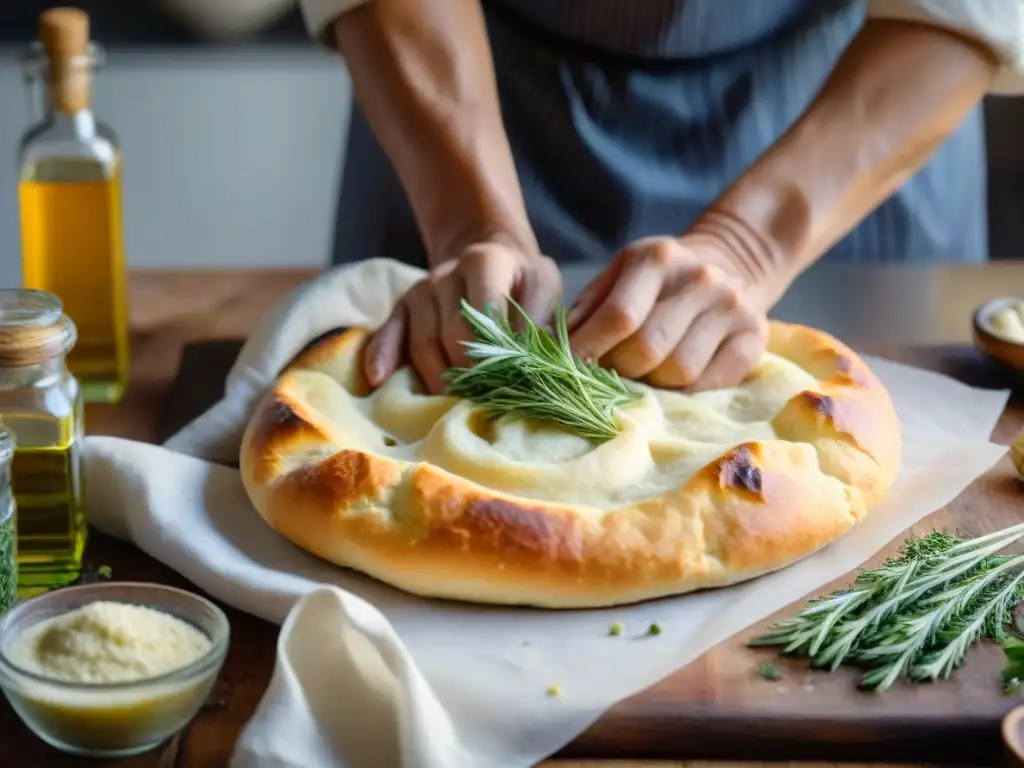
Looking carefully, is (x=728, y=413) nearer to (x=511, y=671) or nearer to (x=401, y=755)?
(x=511, y=671)

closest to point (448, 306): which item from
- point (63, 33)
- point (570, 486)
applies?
point (570, 486)

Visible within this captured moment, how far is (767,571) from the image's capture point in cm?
138

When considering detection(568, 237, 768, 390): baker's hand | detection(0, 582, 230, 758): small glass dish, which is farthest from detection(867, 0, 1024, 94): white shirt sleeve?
detection(0, 582, 230, 758): small glass dish

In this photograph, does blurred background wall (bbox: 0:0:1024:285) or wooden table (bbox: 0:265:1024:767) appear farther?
blurred background wall (bbox: 0:0:1024:285)

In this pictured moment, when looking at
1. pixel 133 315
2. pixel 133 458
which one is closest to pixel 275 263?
pixel 133 315

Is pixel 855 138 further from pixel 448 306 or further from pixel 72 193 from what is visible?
pixel 72 193

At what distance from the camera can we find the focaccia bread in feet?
4.30

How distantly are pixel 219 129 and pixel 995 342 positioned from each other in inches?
111

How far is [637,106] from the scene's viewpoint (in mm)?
2316

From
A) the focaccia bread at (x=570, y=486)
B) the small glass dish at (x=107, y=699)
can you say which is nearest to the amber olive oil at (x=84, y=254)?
the focaccia bread at (x=570, y=486)

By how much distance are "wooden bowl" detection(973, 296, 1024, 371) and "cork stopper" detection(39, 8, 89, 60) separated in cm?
128

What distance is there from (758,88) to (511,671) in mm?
1400

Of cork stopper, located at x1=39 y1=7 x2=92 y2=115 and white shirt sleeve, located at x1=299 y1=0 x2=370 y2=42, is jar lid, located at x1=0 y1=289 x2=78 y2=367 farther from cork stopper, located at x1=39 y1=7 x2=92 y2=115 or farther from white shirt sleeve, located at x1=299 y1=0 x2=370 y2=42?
white shirt sleeve, located at x1=299 y1=0 x2=370 y2=42

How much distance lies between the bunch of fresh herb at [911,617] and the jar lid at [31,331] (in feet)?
2.36
